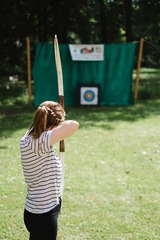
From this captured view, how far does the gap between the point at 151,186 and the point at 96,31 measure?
2219 centimetres

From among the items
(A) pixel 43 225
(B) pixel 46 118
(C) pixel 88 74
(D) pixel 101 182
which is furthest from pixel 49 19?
(A) pixel 43 225

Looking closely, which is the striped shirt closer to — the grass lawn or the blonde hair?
the blonde hair

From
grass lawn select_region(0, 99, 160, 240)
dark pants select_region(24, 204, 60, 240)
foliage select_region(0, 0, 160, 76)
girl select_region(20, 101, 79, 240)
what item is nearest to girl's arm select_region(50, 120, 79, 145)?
girl select_region(20, 101, 79, 240)

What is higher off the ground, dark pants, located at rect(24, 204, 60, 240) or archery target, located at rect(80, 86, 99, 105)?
dark pants, located at rect(24, 204, 60, 240)

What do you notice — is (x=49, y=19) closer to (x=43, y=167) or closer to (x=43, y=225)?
(x=43, y=167)

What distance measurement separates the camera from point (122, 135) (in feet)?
22.9

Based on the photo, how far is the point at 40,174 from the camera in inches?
89.7

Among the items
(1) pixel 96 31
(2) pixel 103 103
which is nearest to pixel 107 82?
(2) pixel 103 103

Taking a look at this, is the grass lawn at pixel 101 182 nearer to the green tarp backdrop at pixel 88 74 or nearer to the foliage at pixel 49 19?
the green tarp backdrop at pixel 88 74

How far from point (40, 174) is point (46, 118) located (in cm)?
35

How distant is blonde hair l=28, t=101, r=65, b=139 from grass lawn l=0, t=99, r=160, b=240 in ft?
4.46

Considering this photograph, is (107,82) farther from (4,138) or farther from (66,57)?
(4,138)

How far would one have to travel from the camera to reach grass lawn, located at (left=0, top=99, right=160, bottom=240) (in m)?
3.39

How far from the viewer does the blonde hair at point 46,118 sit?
2226 millimetres
